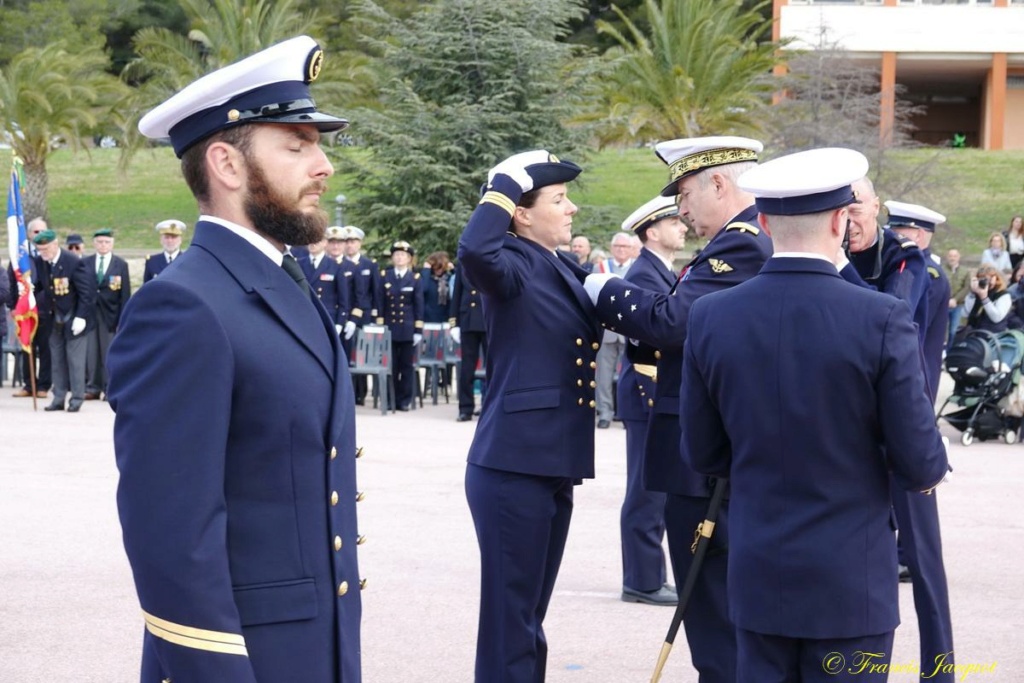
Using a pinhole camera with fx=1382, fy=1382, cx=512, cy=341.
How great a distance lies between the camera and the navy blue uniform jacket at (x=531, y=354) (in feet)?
16.1

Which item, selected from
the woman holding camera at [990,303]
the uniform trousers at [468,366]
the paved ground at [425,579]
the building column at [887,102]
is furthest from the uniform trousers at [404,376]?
the building column at [887,102]

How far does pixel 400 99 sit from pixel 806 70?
10.3 meters

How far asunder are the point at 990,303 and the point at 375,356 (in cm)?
695

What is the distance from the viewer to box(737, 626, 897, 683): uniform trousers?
11.8 ft

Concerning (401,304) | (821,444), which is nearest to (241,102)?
(821,444)

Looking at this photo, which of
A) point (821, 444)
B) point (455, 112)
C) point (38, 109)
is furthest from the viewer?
point (38, 109)

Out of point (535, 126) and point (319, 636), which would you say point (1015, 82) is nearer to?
point (535, 126)

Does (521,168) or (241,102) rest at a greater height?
(241,102)

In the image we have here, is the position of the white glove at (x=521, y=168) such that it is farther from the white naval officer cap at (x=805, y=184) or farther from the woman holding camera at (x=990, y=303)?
the woman holding camera at (x=990, y=303)

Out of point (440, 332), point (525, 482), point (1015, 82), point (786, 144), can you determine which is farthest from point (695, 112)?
point (525, 482)

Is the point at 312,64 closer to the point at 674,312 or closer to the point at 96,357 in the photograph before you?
the point at 674,312

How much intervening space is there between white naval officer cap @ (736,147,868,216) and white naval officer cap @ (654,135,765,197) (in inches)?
47.9

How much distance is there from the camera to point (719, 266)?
486 centimetres

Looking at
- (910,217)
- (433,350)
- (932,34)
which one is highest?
(932,34)
